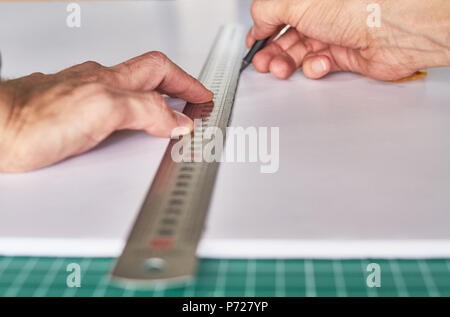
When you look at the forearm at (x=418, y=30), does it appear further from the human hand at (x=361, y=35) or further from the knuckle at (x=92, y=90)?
the knuckle at (x=92, y=90)

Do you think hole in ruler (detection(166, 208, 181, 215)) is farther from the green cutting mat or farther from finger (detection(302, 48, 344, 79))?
finger (detection(302, 48, 344, 79))

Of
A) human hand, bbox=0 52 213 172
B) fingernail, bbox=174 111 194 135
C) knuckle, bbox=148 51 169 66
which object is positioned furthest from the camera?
knuckle, bbox=148 51 169 66

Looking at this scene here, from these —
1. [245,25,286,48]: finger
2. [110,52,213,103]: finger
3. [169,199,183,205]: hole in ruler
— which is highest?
[245,25,286,48]: finger

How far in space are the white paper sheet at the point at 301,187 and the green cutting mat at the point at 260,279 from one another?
0.07ft

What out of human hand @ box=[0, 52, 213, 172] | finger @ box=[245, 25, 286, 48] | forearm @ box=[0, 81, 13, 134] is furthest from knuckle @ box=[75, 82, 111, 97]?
finger @ box=[245, 25, 286, 48]

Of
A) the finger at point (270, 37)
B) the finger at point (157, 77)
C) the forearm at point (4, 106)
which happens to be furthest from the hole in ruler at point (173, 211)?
the finger at point (270, 37)

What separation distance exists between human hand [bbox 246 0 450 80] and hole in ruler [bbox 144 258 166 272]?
96 cm

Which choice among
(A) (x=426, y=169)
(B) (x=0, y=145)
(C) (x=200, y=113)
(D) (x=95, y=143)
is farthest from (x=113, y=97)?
(A) (x=426, y=169)

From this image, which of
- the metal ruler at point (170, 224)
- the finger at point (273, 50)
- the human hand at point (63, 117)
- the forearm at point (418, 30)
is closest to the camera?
the metal ruler at point (170, 224)

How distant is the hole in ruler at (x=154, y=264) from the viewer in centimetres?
70

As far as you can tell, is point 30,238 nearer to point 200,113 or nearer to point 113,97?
point 113,97

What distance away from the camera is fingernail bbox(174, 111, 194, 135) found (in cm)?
115

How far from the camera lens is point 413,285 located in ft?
2.31

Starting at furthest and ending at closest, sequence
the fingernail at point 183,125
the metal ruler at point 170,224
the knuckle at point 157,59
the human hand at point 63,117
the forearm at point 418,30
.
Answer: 1. the forearm at point 418,30
2. the knuckle at point 157,59
3. the fingernail at point 183,125
4. the human hand at point 63,117
5. the metal ruler at point 170,224
